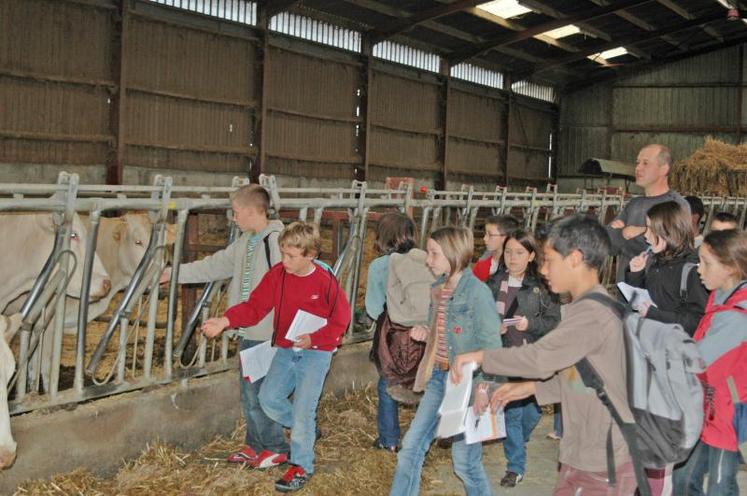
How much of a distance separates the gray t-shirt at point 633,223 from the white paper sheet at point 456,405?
2.32 metres

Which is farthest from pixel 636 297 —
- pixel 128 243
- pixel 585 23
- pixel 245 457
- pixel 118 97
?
pixel 585 23

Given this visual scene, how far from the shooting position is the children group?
290 centimetres

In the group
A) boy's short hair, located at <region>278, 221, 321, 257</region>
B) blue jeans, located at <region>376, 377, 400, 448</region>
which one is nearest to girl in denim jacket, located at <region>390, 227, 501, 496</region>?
boy's short hair, located at <region>278, 221, 321, 257</region>

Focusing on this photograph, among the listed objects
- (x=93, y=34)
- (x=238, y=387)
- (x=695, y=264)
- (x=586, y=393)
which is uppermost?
(x=93, y=34)

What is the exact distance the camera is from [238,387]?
18.2ft

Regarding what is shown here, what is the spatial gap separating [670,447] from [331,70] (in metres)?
15.7

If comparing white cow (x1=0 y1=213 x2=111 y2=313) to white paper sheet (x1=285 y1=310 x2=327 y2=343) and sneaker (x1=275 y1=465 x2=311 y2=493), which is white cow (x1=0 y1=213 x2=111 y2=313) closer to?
white paper sheet (x1=285 y1=310 x2=327 y2=343)

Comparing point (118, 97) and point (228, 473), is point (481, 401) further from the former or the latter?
point (118, 97)

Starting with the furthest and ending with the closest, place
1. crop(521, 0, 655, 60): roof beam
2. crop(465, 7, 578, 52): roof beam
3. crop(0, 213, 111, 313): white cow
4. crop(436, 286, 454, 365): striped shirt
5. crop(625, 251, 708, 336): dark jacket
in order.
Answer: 1. crop(465, 7, 578, 52): roof beam
2. crop(521, 0, 655, 60): roof beam
3. crop(0, 213, 111, 313): white cow
4. crop(625, 251, 708, 336): dark jacket
5. crop(436, 286, 454, 365): striped shirt

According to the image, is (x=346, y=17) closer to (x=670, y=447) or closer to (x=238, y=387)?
(x=238, y=387)

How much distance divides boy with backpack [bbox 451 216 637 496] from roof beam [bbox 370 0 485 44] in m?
15.1

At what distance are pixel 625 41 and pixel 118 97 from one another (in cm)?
1446

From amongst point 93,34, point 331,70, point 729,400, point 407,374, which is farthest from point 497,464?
point 331,70

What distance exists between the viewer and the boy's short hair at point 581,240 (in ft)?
9.58
